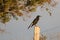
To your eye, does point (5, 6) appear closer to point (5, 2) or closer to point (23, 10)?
point (5, 2)

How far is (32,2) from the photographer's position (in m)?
10.1

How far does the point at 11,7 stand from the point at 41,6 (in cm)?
114

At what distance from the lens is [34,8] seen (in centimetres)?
1009

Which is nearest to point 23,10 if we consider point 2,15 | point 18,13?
point 18,13

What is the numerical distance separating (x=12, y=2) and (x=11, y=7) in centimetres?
19

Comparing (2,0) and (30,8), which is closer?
(2,0)

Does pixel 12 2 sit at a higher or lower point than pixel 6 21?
higher

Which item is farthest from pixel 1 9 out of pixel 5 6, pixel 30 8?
pixel 30 8

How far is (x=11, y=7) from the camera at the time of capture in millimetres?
9789

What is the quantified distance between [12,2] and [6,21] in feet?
2.54

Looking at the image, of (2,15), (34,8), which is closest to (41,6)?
(34,8)

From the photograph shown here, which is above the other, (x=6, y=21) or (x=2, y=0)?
(x=2, y=0)

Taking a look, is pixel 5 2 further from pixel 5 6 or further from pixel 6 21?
pixel 6 21

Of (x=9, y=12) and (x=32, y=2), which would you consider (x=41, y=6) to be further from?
(x=9, y=12)
